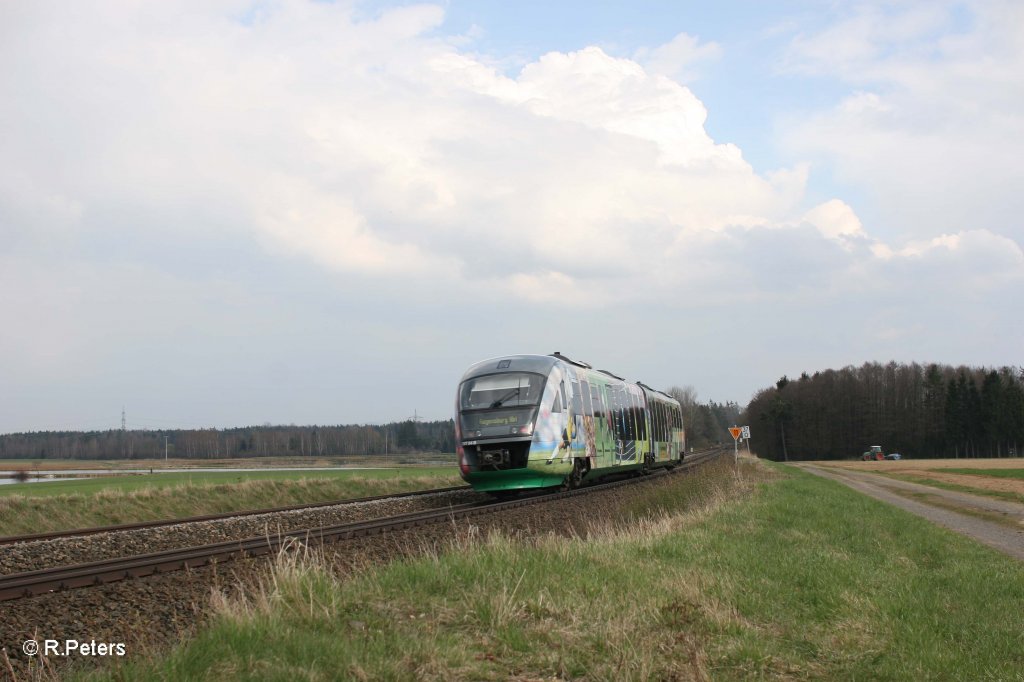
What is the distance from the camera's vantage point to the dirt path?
1714 centimetres

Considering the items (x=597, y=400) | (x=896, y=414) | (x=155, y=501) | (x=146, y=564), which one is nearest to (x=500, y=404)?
(x=597, y=400)

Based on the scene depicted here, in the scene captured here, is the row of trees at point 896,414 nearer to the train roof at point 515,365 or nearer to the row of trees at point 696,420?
the row of trees at point 696,420

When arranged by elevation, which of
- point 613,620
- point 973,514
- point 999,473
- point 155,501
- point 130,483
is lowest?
point 999,473

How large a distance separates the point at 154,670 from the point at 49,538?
11.6 meters

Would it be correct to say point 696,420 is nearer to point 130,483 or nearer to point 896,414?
point 896,414

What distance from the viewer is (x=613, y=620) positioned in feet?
23.1

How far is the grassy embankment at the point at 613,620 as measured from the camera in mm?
5711

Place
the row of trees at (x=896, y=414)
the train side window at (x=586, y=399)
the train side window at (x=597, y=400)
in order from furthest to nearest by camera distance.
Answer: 1. the row of trees at (x=896, y=414)
2. the train side window at (x=597, y=400)
3. the train side window at (x=586, y=399)

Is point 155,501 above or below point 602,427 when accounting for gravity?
below

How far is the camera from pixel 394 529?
46.0 ft

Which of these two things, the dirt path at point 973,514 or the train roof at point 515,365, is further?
the train roof at point 515,365

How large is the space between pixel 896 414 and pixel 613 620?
429 feet

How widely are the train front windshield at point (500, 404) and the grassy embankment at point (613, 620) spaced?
8.91 meters

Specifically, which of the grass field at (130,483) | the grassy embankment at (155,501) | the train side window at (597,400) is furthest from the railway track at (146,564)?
the grass field at (130,483)
